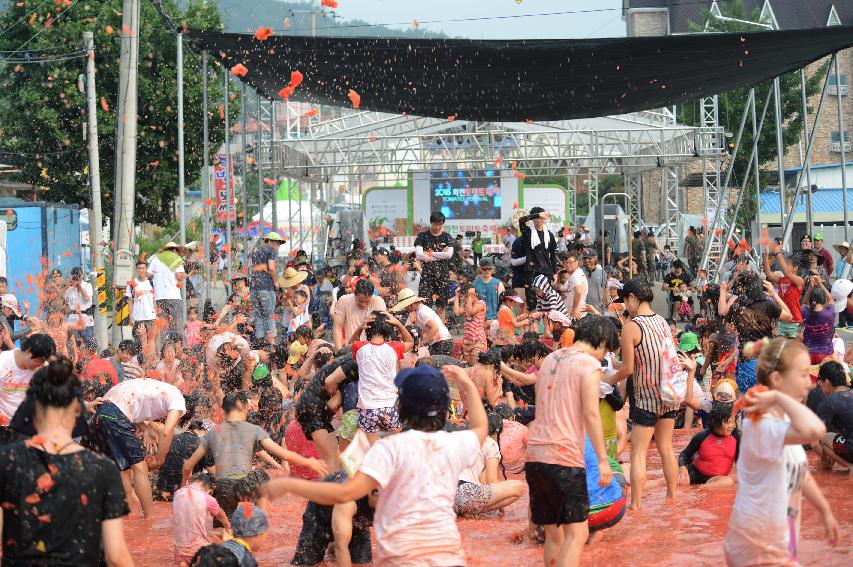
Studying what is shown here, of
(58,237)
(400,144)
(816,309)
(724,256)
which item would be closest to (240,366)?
(816,309)

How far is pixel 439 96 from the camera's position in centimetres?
1580

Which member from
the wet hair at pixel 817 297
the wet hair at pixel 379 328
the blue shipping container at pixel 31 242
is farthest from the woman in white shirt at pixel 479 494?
the blue shipping container at pixel 31 242

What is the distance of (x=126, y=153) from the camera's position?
1487 cm

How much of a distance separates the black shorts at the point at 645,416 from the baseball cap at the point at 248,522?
3.14 m

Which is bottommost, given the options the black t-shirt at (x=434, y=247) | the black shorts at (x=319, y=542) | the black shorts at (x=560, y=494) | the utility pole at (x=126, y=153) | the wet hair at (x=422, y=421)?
the black shorts at (x=319, y=542)

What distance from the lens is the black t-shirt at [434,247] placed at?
47.4 ft

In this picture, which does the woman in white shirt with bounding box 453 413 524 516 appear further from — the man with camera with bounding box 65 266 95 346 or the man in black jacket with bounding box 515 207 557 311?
the man with camera with bounding box 65 266 95 346

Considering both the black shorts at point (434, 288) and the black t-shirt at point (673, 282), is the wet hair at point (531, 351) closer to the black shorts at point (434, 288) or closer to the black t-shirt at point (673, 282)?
the black shorts at point (434, 288)

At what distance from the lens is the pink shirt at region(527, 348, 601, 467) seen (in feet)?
20.2

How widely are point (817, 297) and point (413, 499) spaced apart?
26.8ft

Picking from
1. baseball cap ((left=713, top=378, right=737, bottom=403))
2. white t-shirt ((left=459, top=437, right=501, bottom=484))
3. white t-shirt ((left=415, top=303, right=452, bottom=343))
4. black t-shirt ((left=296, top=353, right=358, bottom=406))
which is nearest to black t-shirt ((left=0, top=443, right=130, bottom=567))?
white t-shirt ((left=459, top=437, right=501, bottom=484))

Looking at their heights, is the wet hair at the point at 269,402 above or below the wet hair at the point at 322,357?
below

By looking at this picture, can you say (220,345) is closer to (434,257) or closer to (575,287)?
(434,257)

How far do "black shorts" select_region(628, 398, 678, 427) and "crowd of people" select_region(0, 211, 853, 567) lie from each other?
14 mm
